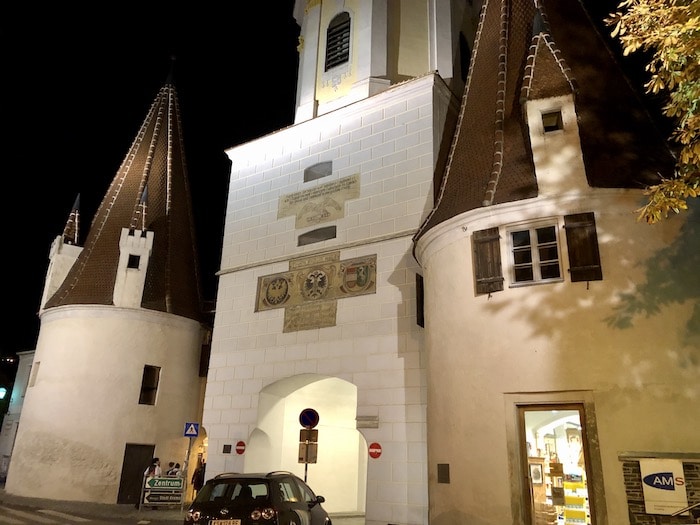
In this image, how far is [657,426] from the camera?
31.8ft

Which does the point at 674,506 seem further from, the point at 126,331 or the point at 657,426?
the point at 126,331

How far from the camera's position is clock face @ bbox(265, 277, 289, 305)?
693 inches

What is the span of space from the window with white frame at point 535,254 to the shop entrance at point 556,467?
2.63 metres

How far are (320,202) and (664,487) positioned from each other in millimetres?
11826

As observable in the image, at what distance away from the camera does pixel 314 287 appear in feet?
55.7

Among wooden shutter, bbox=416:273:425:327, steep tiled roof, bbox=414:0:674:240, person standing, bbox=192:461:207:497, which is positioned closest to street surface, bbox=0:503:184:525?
person standing, bbox=192:461:207:497

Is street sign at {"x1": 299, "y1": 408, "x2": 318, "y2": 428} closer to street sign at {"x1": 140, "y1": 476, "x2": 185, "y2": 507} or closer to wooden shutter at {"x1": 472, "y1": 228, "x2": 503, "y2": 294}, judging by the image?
wooden shutter at {"x1": 472, "y1": 228, "x2": 503, "y2": 294}

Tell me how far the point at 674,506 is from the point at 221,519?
23.4 feet

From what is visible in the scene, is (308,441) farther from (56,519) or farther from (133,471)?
(133,471)

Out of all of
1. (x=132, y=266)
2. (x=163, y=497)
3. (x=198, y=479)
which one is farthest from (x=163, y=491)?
(x=132, y=266)

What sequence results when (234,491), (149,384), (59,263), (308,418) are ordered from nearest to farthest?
(234,491) → (308,418) → (149,384) → (59,263)

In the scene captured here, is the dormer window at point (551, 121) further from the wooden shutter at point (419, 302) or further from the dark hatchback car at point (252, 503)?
the dark hatchback car at point (252, 503)

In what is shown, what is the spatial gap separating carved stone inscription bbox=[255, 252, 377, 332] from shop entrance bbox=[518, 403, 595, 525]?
563 cm

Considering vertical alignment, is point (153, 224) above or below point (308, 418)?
above
